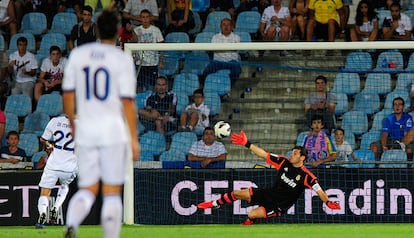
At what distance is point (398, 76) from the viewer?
17.3m

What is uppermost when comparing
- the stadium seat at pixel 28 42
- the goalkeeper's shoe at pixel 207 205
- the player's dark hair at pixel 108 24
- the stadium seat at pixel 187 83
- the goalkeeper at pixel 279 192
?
the stadium seat at pixel 28 42

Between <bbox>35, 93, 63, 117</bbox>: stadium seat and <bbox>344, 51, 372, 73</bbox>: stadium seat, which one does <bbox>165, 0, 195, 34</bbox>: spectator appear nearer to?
<bbox>35, 93, 63, 117</bbox>: stadium seat

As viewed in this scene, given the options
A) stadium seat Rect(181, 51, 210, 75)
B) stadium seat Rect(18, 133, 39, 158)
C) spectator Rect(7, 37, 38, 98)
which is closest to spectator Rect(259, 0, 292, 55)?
stadium seat Rect(181, 51, 210, 75)

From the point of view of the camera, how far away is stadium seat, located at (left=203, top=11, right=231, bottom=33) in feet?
66.9

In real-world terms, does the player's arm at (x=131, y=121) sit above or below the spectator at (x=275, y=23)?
below

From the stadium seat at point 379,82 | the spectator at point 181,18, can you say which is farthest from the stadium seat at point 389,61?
the spectator at point 181,18

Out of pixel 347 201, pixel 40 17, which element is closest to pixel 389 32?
pixel 347 201

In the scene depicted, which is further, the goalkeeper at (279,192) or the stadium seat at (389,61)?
the stadium seat at (389,61)

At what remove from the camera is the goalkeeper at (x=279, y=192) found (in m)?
15.6

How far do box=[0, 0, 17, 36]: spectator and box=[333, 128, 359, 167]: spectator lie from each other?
724 centimetres

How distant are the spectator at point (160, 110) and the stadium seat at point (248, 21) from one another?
364 centimetres

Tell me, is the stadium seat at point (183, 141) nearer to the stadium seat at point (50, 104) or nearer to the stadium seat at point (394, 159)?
the stadium seat at point (50, 104)

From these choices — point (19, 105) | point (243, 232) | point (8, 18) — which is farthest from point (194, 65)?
point (8, 18)

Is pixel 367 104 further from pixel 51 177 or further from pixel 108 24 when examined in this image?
pixel 108 24
